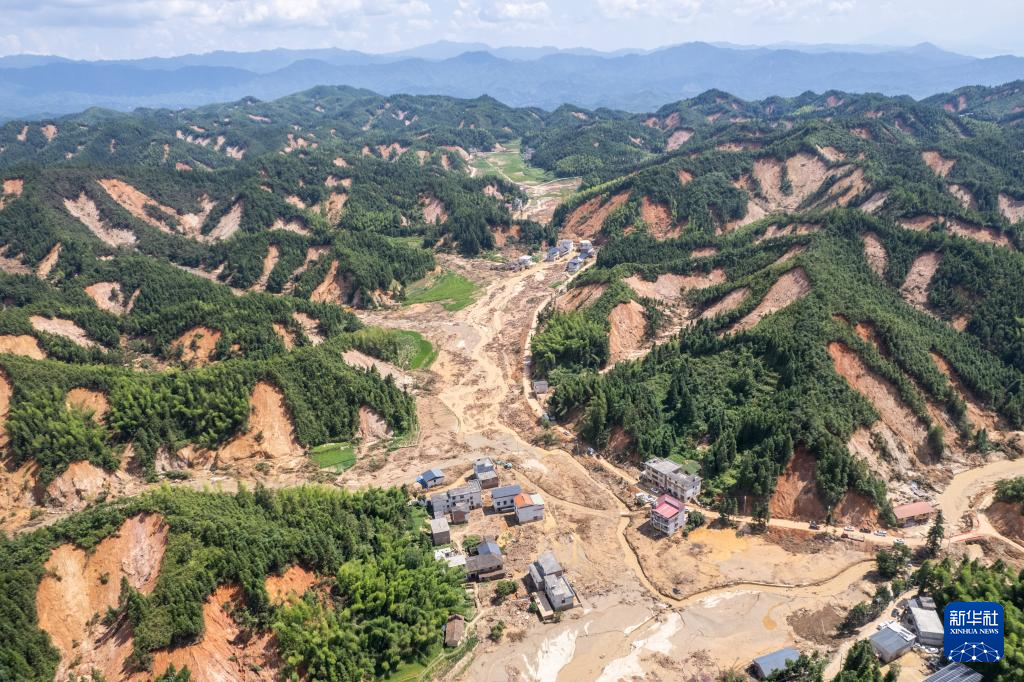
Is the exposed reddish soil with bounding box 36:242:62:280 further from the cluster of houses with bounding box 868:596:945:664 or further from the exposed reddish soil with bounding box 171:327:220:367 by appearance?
the cluster of houses with bounding box 868:596:945:664

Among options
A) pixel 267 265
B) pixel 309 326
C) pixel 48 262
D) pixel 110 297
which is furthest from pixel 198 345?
pixel 48 262

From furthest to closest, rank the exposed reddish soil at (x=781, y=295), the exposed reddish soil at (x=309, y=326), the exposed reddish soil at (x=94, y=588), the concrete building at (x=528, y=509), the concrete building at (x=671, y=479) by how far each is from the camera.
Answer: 1. the exposed reddish soil at (x=309, y=326)
2. the exposed reddish soil at (x=781, y=295)
3. the concrete building at (x=671, y=479)
4. the concrete building at (x=528, y=509)
5. the exposed reddish soil at (x=94, y=588)

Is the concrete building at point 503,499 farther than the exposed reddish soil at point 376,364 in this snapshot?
No

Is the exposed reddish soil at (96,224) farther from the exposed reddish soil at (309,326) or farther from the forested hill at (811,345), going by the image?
the forested hill at (811,345)

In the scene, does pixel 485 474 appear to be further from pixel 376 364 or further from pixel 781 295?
pixel 781 295

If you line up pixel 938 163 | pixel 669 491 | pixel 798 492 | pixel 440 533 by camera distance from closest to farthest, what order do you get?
1. pixel 440 533
2. pixel 798 492
3. pixel 669 491
4. pixel 938 163

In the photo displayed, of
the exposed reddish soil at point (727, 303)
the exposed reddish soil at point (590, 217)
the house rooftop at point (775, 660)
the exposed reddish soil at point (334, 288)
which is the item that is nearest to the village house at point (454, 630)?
the house rooftop at point (775, 660)
